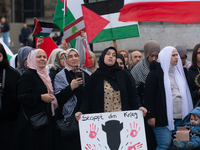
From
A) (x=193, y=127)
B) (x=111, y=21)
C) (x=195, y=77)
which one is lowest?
(x=193, y=127)

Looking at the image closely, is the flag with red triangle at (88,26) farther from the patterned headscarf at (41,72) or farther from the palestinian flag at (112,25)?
the patterned headscarf at (41,72)

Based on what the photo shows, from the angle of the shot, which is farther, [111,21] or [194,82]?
[111,21]

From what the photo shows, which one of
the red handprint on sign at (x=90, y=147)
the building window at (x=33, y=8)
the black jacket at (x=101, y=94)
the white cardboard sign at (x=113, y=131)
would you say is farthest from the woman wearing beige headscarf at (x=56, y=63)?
the building window at (x=33, y=8)

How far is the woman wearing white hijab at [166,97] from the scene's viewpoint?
510cm

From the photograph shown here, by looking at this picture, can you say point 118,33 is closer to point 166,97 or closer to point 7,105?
point 166,97

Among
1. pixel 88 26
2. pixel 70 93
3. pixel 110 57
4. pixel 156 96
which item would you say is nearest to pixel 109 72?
pixel 110 57

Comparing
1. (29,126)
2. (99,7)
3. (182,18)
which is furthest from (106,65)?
(99,7)

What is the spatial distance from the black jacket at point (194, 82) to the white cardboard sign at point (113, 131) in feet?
4.07

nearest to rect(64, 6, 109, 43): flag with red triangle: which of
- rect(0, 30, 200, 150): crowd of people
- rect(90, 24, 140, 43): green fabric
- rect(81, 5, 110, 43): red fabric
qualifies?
rect(81, 5, 110, 43): red fabric

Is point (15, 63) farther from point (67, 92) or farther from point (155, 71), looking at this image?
point (155, 71)

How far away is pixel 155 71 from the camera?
5.33 m

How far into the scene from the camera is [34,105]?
5.04 metres

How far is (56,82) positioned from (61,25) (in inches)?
119

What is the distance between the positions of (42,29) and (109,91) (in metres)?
3.02
